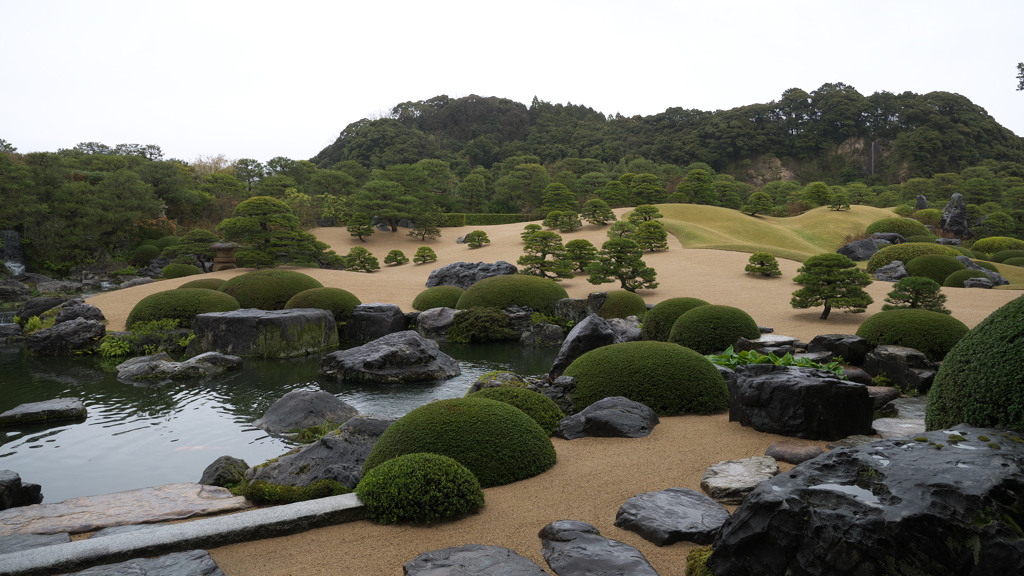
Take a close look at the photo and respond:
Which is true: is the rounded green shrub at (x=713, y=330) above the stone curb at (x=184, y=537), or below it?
above

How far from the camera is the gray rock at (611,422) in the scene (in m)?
6.51

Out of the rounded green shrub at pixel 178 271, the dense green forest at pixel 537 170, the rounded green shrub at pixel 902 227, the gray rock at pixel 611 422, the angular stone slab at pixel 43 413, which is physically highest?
the dense green forest at pixel 537 170

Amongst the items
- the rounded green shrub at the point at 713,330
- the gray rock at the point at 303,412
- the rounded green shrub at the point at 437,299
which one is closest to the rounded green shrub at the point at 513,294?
the rounded green shrub at the point at 437,299

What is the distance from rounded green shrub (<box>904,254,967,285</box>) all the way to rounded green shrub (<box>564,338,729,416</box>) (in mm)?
19034

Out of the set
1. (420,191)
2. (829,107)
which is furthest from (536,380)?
(829,107)

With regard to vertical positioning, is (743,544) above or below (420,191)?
below

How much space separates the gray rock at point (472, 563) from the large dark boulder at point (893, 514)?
1.09 metres

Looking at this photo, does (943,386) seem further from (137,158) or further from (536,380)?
(137,158)

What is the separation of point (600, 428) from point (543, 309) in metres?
11.5

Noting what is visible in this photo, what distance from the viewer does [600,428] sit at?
21.6ft

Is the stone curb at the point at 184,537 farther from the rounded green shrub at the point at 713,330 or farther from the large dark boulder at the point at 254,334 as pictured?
the large dark boulder at the point at 254,334

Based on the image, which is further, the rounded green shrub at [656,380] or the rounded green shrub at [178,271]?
the rounded green shrub at [178,271]

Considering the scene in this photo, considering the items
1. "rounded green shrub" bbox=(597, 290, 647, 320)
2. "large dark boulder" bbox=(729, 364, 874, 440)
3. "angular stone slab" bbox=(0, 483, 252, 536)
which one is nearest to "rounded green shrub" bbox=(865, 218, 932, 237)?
"rounded green shrub" bbox=(597, 290, 647, 320)

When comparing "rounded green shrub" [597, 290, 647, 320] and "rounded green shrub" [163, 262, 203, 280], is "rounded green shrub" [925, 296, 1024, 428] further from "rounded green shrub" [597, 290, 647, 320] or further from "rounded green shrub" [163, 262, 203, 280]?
"rounded green shrub" [163, 262, 203, 280]
